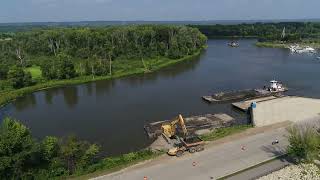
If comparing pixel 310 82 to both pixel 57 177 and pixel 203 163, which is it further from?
pixel 57 177

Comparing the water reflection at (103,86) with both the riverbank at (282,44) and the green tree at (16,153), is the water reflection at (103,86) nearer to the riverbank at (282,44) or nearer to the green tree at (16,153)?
the green tree at (16,153)

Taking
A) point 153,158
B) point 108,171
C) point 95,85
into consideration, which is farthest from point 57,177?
point 95,85

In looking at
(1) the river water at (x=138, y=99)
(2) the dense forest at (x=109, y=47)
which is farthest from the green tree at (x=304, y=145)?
(2) the dense forest at (x=109, y=47)

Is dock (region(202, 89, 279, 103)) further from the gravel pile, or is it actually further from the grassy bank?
the gravel pile

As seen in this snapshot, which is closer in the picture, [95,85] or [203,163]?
[203,163]

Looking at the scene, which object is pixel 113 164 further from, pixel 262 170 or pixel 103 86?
pixel 103 86

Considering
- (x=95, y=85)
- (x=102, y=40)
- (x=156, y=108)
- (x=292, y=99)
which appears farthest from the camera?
(x=102, y=40)

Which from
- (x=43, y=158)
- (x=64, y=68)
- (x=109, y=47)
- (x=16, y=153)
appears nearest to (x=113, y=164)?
(x=43, y=158)
